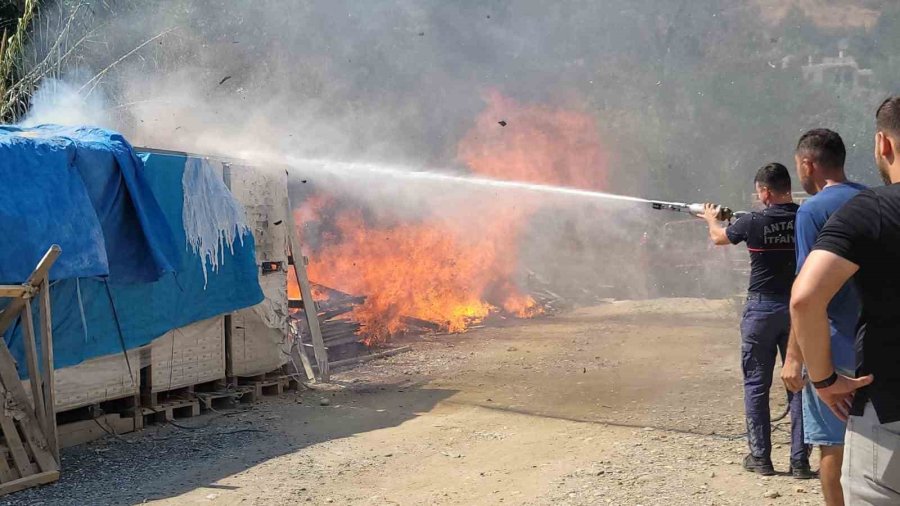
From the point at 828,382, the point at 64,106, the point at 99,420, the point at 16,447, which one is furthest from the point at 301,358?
the point at 828,382

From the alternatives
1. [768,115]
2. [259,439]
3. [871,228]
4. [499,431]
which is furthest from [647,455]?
[768,115]

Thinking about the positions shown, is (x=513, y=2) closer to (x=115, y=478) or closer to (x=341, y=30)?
(x=341, y=30)

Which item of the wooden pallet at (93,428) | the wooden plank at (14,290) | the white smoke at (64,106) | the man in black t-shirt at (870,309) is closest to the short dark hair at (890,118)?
the man in black t-shirt at (870,309)

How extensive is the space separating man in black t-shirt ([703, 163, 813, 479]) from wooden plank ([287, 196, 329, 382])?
5226 millimetres

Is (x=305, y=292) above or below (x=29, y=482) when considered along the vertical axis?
above

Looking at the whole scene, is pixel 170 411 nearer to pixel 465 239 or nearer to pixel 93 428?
pixel 93 428

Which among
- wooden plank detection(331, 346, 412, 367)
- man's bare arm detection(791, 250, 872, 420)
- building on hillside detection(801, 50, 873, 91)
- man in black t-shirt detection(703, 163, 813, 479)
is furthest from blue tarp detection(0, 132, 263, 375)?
building on hillside detection(801, 50, 873, 91)

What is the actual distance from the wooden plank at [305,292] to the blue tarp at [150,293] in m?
0.80

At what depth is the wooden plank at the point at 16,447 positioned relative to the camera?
5.63 metres

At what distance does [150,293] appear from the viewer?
738 centimetres

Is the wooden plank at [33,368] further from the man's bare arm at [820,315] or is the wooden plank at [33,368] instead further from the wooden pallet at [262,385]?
the man's bare arm at [820,315]

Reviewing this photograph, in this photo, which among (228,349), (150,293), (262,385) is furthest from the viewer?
(262,385)

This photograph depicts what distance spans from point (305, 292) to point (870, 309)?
7452mm

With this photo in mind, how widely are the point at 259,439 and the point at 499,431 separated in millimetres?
2176
